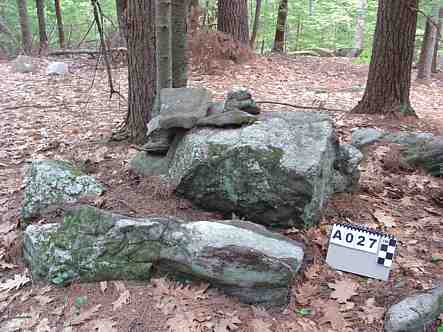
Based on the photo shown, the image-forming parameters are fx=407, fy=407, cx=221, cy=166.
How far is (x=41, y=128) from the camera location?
567 cm

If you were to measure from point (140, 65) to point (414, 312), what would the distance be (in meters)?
3.41

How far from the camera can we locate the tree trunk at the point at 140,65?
4223mm

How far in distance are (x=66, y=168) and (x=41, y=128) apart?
256 centimetres

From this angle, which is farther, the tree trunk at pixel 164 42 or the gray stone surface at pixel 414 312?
the tree trunk at pixel 164 42

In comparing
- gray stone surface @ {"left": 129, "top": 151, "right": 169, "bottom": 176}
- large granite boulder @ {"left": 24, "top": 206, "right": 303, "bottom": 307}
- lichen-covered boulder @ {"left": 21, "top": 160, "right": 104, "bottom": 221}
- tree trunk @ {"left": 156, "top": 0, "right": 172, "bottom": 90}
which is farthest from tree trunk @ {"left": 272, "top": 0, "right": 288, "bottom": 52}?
large granite boulder @ {"left": 24, "top": 206, "right": 303, "bottom": 307}

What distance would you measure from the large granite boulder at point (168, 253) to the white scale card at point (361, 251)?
322 millimetres

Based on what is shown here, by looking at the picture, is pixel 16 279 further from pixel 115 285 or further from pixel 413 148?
pixel 413 148

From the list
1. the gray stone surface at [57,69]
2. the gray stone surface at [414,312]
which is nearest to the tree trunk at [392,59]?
the gray stone surface at [414,312]

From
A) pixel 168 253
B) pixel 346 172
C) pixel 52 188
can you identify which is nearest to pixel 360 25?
pixel 346 172

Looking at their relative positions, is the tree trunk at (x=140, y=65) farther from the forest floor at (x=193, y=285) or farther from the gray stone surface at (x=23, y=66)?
the gray stone surface at (x=23, y=66)

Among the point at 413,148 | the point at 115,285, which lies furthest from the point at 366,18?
the point at 115,285

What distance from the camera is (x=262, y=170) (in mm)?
3010

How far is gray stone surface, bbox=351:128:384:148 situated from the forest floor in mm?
167

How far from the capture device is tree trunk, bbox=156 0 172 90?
370 centimetres
